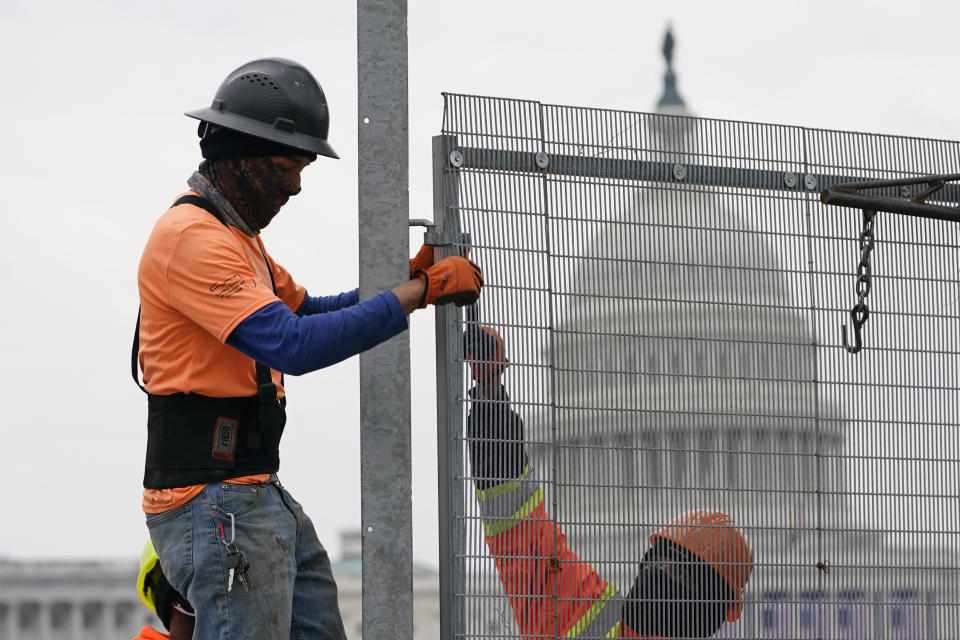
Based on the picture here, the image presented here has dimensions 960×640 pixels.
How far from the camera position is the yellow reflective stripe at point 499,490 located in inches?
248

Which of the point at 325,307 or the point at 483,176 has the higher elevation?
the point at 483,176

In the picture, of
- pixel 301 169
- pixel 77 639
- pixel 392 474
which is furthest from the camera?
pixel 77 639

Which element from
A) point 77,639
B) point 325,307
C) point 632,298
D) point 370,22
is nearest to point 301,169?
point 370,22

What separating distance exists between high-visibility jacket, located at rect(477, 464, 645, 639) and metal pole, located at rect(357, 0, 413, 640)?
0.96 metres

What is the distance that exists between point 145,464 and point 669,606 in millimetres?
2224

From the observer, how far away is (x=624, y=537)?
6.55m

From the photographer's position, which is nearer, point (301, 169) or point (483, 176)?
point (301, 169)

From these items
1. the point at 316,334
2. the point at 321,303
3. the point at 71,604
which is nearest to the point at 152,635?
the point at 321,303

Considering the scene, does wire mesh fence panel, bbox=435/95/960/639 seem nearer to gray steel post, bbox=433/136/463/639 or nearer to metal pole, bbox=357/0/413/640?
gray steel post, bbox=433/136/463/639

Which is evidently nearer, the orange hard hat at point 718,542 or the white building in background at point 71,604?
the orange hard hat at point 718,542

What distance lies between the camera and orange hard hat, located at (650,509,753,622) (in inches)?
261

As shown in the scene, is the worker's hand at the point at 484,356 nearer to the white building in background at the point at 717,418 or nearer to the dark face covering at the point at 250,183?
the white building in background at the point at 717,418

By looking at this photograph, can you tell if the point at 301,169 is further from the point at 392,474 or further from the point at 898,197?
the point at 898,197

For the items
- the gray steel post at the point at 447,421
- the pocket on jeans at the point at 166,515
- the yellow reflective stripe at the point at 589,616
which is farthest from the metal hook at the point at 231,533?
the yellow reflective stripe at the point at 589,616
